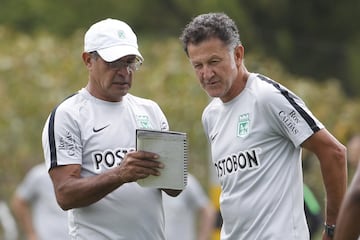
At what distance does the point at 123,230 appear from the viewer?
7.45 meters

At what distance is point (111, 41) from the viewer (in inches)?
298

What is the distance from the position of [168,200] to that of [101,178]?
608 cm

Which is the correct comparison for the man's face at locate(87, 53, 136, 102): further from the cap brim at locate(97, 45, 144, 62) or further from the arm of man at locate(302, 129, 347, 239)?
the arm of man at locate(302, 129, 347, 239)

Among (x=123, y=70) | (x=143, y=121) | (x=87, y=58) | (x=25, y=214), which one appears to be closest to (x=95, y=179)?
(x=143, y=121)

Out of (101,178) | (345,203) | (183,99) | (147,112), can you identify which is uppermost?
(183,99)

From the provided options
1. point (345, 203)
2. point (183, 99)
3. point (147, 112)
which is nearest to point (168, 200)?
point (183, 99)

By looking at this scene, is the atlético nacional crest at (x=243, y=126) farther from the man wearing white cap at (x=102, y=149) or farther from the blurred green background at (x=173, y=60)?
the blurred green background at (x=173, y=60)

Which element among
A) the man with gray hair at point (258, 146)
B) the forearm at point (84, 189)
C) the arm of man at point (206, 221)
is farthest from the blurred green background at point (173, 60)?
the forearm at point (84, 189)

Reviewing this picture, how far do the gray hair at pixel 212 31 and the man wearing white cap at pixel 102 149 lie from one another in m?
0.39

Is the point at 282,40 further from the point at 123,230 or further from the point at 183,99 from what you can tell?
the point at 123,230

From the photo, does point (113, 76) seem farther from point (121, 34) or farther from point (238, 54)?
point (238, 54)

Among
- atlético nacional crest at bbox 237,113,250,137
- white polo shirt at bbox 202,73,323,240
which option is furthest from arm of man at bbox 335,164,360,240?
atlético nacional crest at bbox 237,113,250,137

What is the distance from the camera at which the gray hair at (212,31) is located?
735 centimetres

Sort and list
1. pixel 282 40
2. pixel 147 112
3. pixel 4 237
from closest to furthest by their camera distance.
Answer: pixel 147 112 → pixel 4 237 → pixel 282 40
